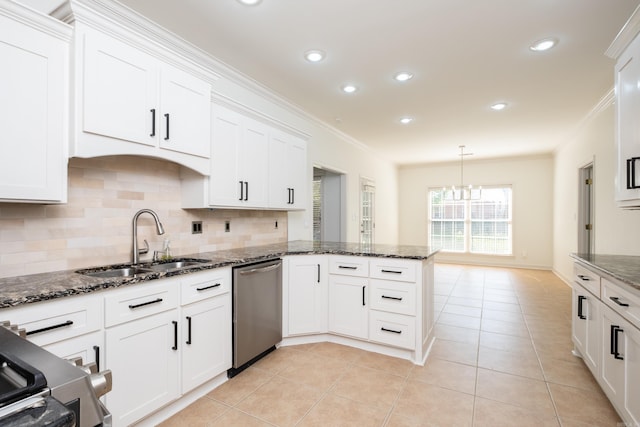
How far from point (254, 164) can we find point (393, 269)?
164cm

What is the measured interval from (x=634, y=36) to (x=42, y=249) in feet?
12.3

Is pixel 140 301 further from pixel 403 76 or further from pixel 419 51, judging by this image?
pixel 403 76

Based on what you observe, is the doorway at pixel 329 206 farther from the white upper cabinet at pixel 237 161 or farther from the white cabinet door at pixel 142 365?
the white cabinet door at pixel 142 365

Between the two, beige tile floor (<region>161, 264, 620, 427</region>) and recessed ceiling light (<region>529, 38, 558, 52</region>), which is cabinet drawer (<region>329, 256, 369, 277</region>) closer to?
beige tile floor (<region>161, 264, 620, 427</region>)

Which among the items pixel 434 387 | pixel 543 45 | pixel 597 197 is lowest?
pixel 434 387

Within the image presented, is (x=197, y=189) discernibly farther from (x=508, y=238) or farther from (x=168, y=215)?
(x=508, y=238)

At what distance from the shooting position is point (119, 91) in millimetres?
1918

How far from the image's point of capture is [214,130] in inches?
104

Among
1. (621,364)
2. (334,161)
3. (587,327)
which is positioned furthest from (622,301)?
(334,161)

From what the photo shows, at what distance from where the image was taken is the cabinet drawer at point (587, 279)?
7.18 ft

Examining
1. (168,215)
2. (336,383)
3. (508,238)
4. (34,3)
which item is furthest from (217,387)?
(508,238)

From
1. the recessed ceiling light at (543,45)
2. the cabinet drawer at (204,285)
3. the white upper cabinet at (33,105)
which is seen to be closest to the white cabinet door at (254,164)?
the cabinet drawer at (204,285)

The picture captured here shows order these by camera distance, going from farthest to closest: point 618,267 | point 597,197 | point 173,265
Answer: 1. point 597,197
2. point 173,265
3. point 618,267

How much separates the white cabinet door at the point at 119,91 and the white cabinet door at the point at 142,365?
114 cm
